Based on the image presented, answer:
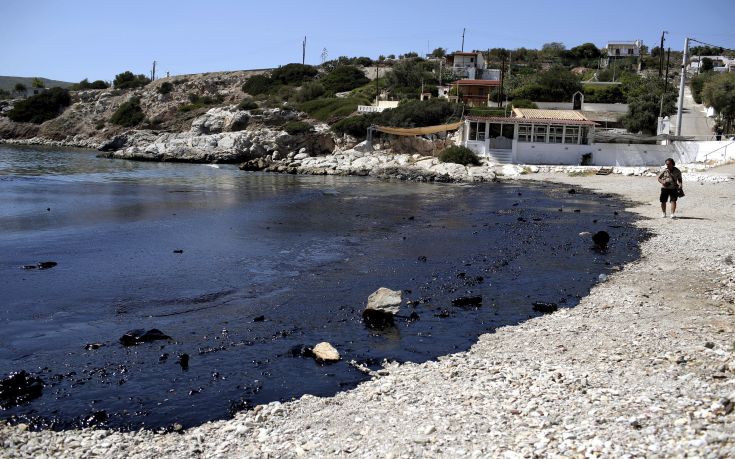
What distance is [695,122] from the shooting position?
74562mm

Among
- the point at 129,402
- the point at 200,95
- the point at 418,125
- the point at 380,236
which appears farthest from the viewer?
the point at 200,95

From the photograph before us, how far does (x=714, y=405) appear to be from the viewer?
25.1 ft

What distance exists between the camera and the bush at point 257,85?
11206 cm

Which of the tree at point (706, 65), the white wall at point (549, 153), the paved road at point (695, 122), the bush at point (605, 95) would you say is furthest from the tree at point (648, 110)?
the tree at point (706, 65)

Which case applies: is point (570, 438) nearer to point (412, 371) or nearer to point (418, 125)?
point (412, 371)

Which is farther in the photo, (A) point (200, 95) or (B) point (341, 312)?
(A) point (200, 95)

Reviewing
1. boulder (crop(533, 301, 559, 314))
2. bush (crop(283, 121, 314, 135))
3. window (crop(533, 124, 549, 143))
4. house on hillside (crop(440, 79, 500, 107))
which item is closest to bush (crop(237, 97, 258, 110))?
bush (crop(283, 121, 314, 135))

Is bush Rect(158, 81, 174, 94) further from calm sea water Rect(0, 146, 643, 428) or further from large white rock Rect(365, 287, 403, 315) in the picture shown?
large white rock Rect(365, 287, 403, 315)

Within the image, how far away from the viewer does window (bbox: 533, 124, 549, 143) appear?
6262cm

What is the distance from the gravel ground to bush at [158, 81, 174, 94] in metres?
113

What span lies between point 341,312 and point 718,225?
16926 millimetres

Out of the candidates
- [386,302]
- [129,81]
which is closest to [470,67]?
[129,81]

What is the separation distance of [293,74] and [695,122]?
7071 centimetres

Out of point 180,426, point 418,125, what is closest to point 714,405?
point 180,426
